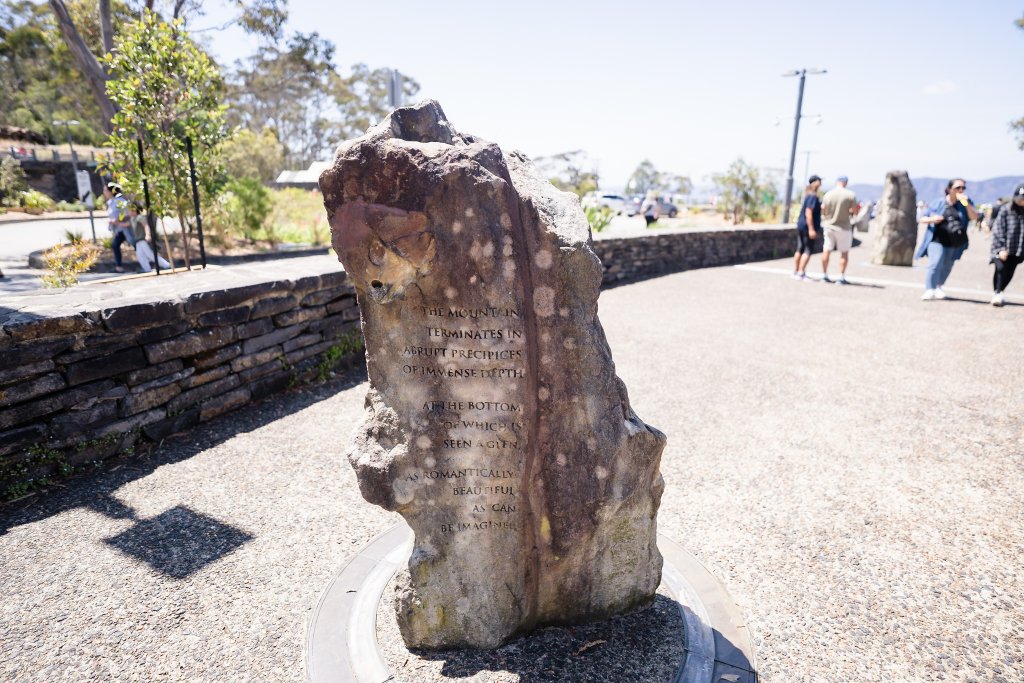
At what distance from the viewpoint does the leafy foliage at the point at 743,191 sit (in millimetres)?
20141

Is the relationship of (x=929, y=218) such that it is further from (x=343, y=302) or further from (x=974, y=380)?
(x=343, y=302)

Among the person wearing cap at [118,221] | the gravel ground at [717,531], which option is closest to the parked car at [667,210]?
the person wearing cap at [118,221]

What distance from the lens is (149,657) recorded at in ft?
7.53

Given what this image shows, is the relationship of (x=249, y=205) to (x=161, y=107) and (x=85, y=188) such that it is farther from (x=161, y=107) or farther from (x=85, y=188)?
(x=161, y=107)

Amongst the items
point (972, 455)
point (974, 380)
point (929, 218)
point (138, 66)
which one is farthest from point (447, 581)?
point (929, 218)

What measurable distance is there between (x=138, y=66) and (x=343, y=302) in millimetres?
4204

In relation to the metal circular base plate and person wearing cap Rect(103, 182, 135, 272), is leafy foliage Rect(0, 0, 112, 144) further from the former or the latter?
the metal circular base plate

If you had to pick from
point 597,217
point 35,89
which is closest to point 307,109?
point 35,89

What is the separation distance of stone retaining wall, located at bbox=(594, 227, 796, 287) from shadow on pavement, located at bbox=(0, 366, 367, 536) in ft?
19.7

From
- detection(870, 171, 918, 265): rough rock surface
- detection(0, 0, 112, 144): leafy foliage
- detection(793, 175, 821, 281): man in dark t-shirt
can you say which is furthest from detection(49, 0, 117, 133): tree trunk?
detection(0, 0, 112, 144): leafy foliage

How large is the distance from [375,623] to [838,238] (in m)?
10.1

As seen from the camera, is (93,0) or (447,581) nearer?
(447,581)

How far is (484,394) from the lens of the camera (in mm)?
2115

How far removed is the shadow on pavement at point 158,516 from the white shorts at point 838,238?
9.35m
